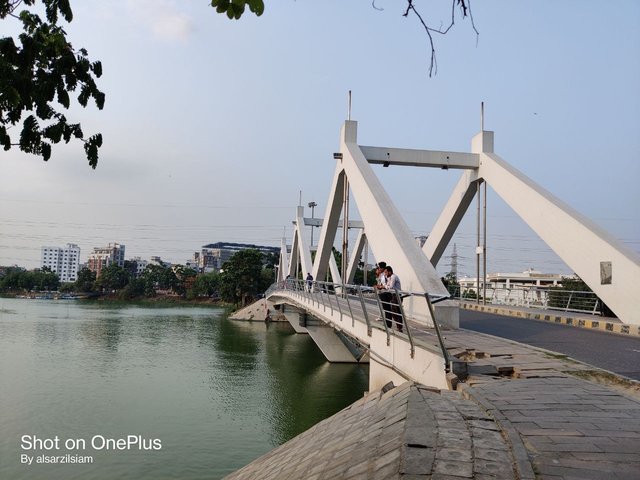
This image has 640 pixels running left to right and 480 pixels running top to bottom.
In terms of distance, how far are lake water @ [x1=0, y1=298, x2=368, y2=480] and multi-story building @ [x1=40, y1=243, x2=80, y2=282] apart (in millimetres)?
120169

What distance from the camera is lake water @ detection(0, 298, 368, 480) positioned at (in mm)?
8375

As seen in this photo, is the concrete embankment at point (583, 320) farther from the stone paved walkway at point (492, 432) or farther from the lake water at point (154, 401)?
the lake water at point (154, 401)

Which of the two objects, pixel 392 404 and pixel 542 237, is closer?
pixel 392 404

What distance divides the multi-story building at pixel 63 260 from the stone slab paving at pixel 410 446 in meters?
144

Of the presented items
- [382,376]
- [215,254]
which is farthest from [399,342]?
[215,254]

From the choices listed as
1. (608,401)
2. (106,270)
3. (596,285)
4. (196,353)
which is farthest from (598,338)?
(106,270)

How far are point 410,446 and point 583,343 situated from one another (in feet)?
18.6

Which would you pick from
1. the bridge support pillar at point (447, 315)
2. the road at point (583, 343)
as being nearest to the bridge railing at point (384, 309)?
the bridge support pillar at point (447, 315)

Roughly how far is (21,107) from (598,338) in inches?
325

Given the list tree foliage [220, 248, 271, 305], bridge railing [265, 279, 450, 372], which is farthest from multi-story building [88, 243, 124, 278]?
bridge railing [265, 279, 450, 372]

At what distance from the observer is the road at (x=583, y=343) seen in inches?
217

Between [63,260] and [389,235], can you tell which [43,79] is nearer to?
[389,235]

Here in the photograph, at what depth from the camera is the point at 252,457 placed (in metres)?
8.57

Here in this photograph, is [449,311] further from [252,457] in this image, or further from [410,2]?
[410,2]
